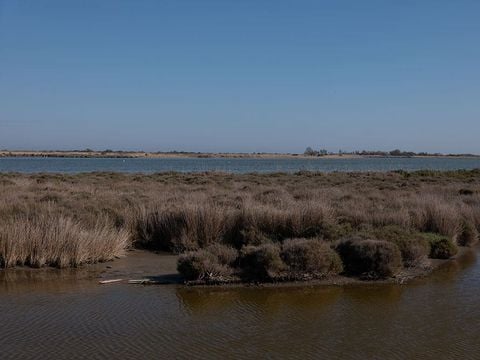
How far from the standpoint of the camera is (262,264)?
11227mm

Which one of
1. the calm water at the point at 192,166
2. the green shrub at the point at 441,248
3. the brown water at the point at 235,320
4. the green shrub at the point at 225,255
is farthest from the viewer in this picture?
the calm water at the point at 192,166

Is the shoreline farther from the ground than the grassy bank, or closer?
closer

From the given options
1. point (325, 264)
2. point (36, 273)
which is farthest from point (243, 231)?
point (36, 273)

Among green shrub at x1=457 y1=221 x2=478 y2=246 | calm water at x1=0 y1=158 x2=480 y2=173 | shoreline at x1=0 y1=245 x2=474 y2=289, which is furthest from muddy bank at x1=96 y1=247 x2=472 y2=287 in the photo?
calm water at x1=0 y1=158 x2=480 y2=173

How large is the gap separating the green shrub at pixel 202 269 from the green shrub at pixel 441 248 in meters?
5.92

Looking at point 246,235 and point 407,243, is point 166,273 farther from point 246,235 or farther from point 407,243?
point 407,243

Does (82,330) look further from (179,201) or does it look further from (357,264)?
(179,201)

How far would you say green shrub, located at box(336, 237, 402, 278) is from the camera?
11734 millimetres

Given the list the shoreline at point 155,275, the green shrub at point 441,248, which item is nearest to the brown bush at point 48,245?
the shoreline at point 155,275

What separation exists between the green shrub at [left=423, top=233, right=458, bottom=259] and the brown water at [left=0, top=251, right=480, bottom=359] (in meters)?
2.69

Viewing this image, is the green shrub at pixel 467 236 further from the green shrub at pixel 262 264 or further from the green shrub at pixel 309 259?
the green shrub at pixel 262 264

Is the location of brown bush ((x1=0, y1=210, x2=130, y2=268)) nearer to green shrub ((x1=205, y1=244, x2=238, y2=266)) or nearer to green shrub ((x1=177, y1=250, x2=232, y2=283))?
green shrub ((x1=177, y1=250, x2=232, y2=283))

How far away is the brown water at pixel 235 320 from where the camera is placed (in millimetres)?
7422

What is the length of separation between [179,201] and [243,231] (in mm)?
5220
